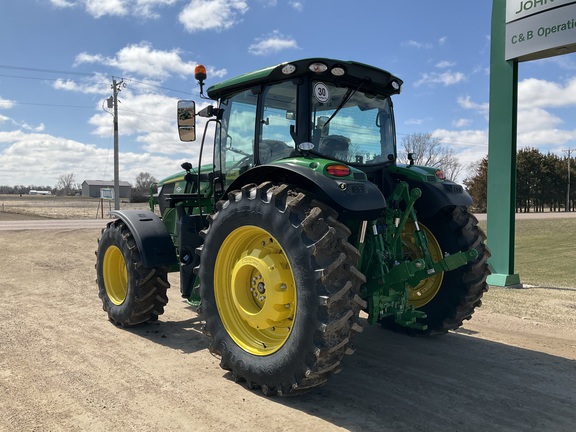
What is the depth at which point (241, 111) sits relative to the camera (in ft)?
15.7

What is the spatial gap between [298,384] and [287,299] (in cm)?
66

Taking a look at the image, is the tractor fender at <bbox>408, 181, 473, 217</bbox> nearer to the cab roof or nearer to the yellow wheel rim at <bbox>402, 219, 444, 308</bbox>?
the yellow wheel rim at <bbox>402, 219, 444, 308</bbox>

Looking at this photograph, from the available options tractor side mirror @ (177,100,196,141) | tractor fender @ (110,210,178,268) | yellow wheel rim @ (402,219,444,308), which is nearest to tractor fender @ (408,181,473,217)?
yellow wheel rim @ (402,219,444,308)

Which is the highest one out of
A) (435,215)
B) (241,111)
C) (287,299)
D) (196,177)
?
(241,111)

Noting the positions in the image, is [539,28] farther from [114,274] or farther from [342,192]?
[114,274]

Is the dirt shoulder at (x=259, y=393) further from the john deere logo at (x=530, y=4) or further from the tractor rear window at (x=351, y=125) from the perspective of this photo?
the john deere logo at (x=530, y=4)

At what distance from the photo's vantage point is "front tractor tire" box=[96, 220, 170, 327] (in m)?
5.28

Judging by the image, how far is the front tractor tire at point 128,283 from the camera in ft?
17.3

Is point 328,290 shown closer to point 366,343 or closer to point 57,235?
point 366,343

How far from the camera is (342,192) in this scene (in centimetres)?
343

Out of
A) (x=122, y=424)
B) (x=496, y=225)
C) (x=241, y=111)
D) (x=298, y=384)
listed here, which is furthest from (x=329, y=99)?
(x=496, y=225)

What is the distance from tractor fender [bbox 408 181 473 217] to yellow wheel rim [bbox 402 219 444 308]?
0.89 ft

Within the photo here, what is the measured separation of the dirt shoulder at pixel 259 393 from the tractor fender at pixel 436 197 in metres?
1.46

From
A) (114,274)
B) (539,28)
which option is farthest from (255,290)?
(539,28)
